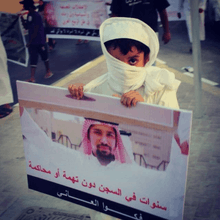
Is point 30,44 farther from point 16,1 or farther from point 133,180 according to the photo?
point 16,1


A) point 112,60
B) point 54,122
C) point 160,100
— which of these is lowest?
point 54,122

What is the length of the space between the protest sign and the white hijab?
531 centimetres

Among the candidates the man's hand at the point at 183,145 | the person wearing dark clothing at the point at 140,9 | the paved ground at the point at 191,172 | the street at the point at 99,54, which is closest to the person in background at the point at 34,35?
the street at the point at 99,54

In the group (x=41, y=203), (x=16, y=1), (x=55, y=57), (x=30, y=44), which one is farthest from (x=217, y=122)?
(x=16, y=1)

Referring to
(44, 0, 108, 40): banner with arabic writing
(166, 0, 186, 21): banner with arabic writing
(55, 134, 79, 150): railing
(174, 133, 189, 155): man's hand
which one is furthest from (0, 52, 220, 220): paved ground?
(166, 0, 186, 21): banner with arabic writing

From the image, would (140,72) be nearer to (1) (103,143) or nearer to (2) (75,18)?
(1) (103,143)

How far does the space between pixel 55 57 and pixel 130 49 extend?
779 cm

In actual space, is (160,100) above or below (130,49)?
below

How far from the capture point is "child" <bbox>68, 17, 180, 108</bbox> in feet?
6.79

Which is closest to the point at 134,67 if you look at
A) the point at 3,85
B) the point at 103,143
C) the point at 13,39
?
the point at 103,143

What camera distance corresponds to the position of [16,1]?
1354 centimetres

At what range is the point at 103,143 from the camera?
2.04 metres

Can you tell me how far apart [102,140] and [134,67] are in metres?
0.46

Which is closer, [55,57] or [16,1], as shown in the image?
[55,57]
